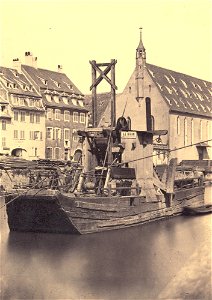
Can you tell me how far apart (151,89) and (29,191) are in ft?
173

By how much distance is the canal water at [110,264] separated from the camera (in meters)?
15.4

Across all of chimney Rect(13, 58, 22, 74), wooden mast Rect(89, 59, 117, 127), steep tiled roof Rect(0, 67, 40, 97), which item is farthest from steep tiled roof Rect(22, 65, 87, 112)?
wooden mast Rect(89, 59, 117, 127)

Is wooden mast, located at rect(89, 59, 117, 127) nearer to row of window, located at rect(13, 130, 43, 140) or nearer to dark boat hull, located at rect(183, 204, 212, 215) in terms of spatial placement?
dark boat hull, located at rect(183, 204, 212, 215)

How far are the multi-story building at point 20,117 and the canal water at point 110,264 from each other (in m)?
31.2

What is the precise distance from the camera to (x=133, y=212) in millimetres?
26938

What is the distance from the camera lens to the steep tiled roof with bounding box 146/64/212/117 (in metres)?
75.9

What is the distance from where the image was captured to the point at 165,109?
73000 mm

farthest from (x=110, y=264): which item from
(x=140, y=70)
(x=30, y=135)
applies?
(x=140, y=70)

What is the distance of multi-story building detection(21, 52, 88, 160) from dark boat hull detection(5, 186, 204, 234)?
124 feet

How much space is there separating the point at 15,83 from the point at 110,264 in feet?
142

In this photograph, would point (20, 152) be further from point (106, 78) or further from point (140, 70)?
point (106, 78)

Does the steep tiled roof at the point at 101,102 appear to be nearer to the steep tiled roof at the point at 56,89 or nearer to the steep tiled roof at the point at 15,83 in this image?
the steep tiled roof at the point at 56,89

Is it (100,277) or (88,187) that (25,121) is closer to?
(88,187)

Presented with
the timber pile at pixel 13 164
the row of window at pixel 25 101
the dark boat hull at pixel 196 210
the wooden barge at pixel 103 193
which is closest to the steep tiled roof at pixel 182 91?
the row of window at pixel 25 101
